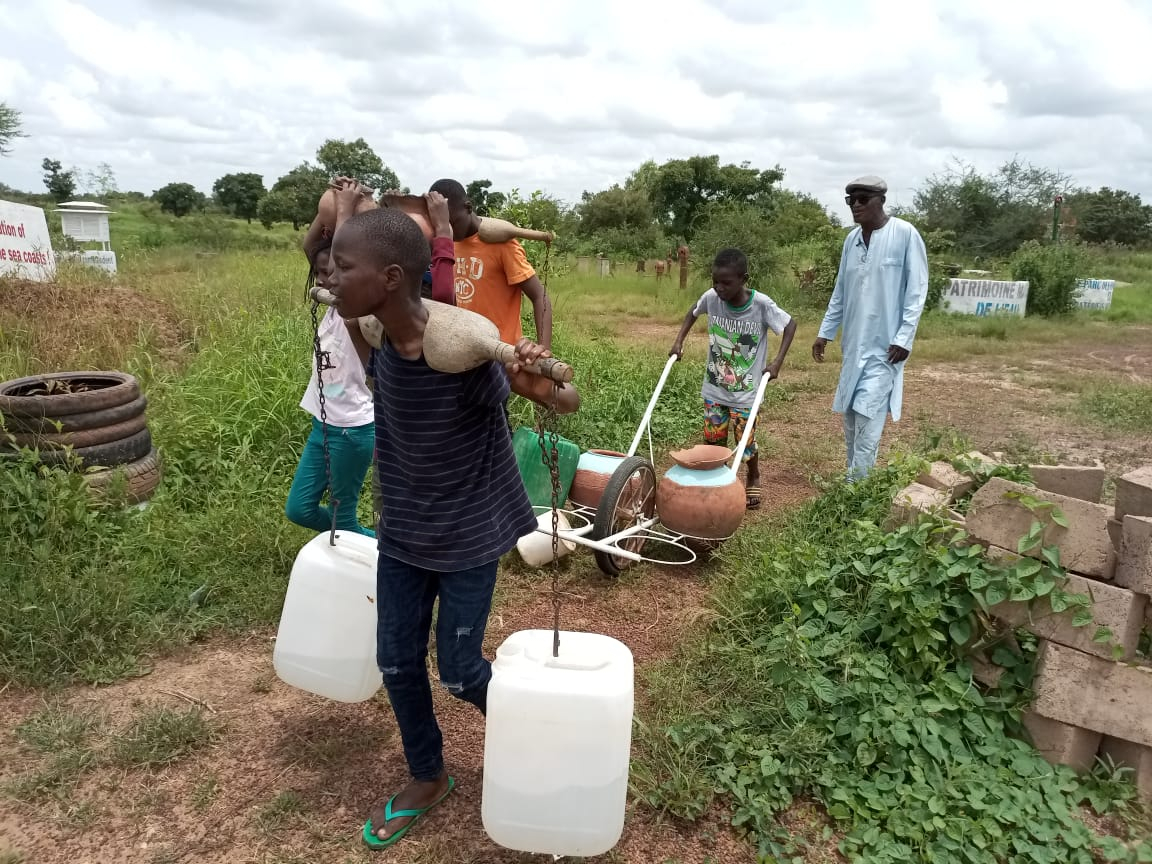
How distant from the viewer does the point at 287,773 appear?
2.70 metres

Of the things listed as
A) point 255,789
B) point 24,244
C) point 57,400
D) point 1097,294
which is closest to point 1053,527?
point 255,789

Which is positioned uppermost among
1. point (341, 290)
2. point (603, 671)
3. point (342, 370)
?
point (341, 290)

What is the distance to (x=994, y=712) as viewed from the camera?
2729 millimetres

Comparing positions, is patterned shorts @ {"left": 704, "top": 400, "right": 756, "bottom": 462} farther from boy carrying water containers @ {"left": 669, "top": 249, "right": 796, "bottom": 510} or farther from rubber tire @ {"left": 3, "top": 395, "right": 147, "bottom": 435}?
rubber tire @ {"left": 3, "top": 395, "right": 147, "bottom": 435}

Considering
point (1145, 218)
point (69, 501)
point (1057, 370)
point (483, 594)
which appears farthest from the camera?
point (1145, 218)

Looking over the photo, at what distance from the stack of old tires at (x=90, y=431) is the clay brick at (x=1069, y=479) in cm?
452

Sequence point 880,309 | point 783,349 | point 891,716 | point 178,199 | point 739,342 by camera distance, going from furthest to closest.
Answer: point 178,199
point 739,342
point 783,349
point 880,309
point 891,716

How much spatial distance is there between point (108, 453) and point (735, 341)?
3.66m

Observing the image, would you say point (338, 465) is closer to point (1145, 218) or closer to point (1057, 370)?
point (1057, 370)

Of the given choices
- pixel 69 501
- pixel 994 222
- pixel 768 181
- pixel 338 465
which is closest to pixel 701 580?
pixel 338 465

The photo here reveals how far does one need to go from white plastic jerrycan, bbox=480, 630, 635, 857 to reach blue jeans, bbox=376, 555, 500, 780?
20 cm

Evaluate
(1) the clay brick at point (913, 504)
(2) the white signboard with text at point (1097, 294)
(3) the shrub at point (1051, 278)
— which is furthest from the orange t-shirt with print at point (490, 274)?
(2) the white signboard with text at point (1097, 294)

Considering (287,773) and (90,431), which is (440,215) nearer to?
(287,773)

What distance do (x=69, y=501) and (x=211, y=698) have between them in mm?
1514
